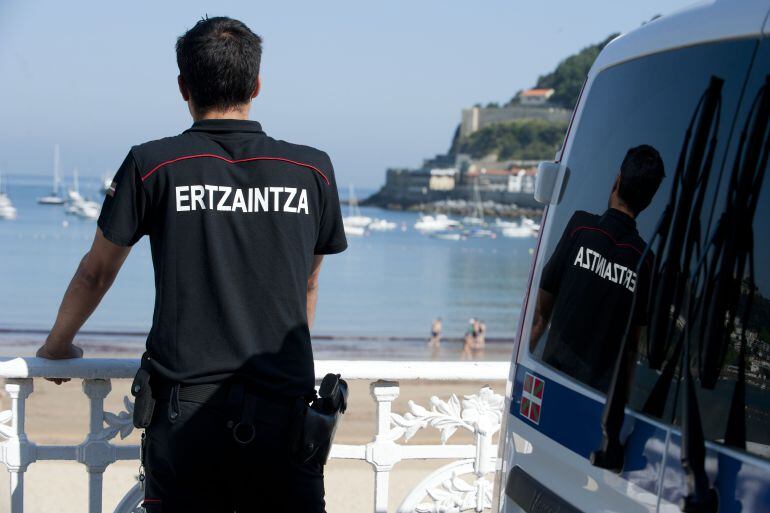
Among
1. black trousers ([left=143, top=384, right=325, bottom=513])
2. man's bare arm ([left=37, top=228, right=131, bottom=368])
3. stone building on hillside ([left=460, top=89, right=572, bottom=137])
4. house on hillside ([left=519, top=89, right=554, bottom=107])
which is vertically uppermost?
house on hillside ([left=519, top=89, right=554, bottom=107])

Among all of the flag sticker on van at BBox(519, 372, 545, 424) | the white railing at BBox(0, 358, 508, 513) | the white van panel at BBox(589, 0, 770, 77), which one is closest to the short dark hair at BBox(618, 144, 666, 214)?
the white van panel at BBox(589, 0, 770, 77)

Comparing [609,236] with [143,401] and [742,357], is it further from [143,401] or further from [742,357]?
[143,401]

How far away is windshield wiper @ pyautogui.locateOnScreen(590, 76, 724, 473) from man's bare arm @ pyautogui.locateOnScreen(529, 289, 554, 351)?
0.42 m

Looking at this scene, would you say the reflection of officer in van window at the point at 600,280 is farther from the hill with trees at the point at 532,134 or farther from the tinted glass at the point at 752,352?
the hill with trees at the point at 532,134

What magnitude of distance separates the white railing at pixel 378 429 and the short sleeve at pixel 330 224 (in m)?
0.88

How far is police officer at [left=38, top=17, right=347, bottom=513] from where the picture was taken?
2.29 metres

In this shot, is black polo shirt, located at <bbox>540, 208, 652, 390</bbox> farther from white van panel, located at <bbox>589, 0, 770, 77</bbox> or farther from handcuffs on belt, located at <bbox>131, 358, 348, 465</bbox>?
handcuffs on belt, located at <bbox>131, 358, 348, 465</bbox>

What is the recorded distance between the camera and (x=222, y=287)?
7.54ft

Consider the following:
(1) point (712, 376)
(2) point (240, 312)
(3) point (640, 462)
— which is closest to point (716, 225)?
(1) point (712, 376)

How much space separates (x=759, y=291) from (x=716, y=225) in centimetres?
17

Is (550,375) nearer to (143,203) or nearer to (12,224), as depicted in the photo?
(143,203)

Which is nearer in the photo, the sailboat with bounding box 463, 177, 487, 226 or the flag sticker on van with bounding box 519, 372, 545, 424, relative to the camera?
the flag sticker on van with bounding box 519, 372, 545, 424

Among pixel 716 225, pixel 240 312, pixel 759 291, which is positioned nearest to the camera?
pixel 759 291

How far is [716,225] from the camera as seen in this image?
5.99 feet
